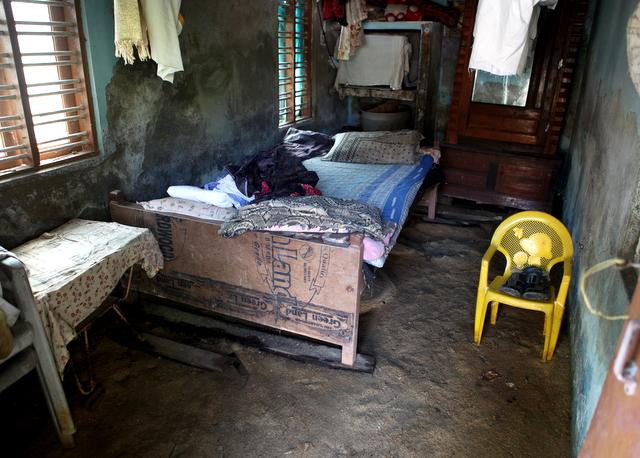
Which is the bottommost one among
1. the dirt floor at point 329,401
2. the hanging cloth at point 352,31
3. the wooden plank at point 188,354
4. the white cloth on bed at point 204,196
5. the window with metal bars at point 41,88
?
the dirt floor at point 329,401

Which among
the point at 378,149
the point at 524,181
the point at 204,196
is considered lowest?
the point at 524,181

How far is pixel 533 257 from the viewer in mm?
2902

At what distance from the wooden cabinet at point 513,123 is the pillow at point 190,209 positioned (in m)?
3.17

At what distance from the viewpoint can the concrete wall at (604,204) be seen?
1949 millimetres

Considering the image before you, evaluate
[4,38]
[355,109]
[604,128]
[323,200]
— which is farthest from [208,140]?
[355,109]

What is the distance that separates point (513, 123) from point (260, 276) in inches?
142

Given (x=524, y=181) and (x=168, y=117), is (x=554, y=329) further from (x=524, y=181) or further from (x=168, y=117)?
(x=168, y=117)

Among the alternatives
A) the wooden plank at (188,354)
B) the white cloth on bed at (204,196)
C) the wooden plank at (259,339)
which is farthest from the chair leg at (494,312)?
the white cloth on bed at (204,196)

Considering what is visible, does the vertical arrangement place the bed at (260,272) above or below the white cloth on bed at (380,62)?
below

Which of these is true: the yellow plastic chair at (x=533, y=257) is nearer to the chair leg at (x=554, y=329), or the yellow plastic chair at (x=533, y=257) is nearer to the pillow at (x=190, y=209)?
the chair leg at (x=554, y=329)

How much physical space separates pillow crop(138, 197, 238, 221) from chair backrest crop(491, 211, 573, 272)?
180 cm

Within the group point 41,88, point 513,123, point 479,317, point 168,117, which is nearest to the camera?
point 41,88

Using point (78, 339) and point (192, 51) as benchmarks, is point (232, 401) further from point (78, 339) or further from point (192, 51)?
point (192, 51)

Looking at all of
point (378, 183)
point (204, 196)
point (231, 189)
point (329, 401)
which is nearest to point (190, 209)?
point (204, 196)
